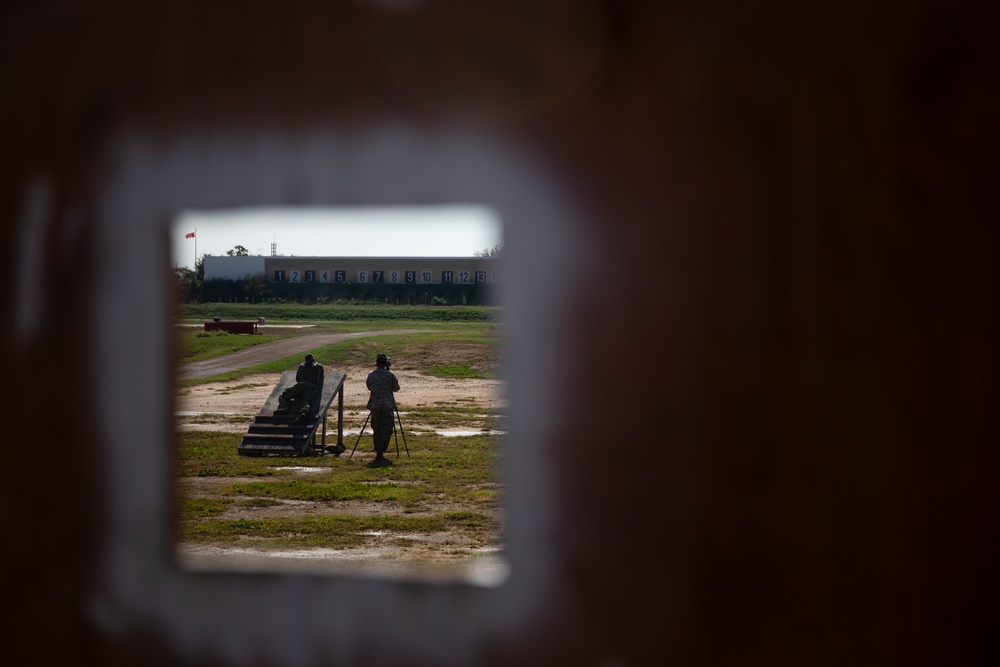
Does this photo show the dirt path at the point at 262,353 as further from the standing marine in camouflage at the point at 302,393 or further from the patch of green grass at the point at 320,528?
the patch of green grass at the point at 320,528

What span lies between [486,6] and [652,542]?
149 centimetres

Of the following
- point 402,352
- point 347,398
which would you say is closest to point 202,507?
point 347,398

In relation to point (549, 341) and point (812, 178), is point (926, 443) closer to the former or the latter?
point (812, 178)

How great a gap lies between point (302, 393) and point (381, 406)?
1.27 m

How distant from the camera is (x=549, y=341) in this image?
2.42 metres

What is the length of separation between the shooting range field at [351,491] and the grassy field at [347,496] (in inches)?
0.5

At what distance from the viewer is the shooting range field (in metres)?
6.18

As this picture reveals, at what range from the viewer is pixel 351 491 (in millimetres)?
8453

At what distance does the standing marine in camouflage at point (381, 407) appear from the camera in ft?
32.5

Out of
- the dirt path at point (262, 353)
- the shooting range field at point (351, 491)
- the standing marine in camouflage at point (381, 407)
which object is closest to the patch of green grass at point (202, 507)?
the shooting range field at point (351, 491)

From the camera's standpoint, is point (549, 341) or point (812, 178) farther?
point (549, 341)

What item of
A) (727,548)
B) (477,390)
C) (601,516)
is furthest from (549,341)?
(477,390)

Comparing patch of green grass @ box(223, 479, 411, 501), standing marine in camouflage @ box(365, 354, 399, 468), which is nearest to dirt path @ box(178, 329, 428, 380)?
standing marine in camouflage @ box(365, 354, 399, 468)

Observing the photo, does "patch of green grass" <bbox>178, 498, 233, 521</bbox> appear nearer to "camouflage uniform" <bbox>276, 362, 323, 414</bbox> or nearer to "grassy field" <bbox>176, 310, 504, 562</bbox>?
"grassy field" <bbox>176, 310, 504, 562</bbox>
